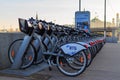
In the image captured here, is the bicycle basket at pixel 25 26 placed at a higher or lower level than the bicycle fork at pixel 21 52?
higher

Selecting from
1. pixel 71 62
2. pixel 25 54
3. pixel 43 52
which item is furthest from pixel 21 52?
pixel 71 62

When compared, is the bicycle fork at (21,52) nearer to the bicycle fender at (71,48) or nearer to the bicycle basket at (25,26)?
the bicycle basket at (25,26)

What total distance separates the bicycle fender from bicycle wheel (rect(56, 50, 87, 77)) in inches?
3.8

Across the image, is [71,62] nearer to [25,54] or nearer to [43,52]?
[43,52]

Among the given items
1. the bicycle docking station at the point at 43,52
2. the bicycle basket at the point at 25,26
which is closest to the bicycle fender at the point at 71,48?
the bicycle docking station at the point at 43,52

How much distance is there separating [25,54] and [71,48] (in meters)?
1.25

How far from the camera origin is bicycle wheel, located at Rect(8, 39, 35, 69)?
6.51 meters

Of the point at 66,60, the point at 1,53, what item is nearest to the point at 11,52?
the point at 1,53

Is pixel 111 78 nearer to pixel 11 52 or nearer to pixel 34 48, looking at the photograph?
pixel 34 48

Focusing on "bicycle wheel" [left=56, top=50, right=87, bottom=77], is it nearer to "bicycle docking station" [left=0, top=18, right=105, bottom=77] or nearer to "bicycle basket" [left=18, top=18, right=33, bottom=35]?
"bicycle docking station" [left=0, top=18, right=105, bottom=77]

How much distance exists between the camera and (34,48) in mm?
6434

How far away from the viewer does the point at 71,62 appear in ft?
20.6

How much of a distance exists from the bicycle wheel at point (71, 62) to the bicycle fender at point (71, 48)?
96mm

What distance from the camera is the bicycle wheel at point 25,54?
21.4 feet
